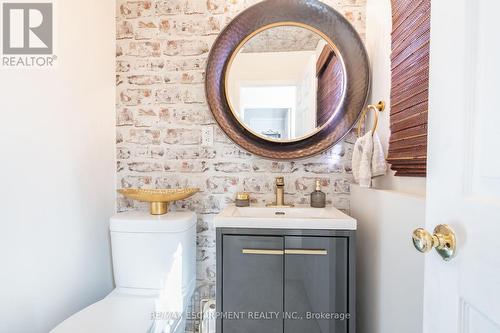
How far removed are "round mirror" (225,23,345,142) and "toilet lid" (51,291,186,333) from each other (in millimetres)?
1094

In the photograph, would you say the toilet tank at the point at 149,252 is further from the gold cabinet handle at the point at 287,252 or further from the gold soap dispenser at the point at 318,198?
the gold soap dispenser at the point at 318,198

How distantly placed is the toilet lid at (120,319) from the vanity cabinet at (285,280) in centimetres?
30

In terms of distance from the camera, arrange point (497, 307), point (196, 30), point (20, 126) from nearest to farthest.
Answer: point (497, 307) < point (20, 126) < point (196, 30)

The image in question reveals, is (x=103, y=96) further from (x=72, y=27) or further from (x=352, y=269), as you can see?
(x=352, y=269)

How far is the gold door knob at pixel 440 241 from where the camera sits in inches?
19.1

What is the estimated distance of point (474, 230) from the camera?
1.44 ft

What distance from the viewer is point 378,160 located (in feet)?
3.97

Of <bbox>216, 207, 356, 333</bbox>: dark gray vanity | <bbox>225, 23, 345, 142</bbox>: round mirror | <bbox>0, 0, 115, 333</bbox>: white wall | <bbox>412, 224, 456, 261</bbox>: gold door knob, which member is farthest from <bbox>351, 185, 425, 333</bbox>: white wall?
<bbox>0, 0, 115, 333</bbox>: white wall

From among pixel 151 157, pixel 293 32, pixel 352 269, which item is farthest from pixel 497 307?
pixel 151 157

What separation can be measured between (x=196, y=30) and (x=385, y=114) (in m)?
1.25

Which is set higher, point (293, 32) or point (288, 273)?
point (293, 32)

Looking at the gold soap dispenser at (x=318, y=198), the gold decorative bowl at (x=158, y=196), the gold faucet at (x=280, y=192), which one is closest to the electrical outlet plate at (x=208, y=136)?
the gold decorative bowl at (x=158, y=196)

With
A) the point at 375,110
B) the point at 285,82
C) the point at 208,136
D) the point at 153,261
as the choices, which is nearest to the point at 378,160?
the point at 375,110

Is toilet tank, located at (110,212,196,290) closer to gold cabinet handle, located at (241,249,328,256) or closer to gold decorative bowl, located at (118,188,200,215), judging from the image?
gold decorative bowl, located at (118,188,200,215)
